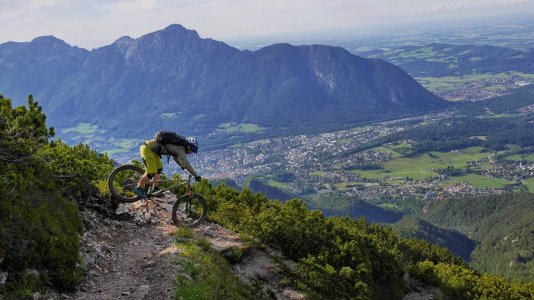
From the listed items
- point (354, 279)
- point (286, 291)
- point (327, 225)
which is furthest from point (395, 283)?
point (286, 291)

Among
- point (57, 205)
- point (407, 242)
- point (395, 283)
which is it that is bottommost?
point (407, 242)

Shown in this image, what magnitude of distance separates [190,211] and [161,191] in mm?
3965

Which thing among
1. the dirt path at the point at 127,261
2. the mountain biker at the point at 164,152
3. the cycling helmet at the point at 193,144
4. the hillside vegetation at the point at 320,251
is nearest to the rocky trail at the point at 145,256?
the dirt path at the point at 127,261

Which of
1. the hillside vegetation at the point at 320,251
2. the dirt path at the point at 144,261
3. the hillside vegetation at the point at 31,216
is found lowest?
the hillside vegetation at the point at 320,251

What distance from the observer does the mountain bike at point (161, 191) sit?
A: 22.0 meters

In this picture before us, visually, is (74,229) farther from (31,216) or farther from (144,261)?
(144,261)

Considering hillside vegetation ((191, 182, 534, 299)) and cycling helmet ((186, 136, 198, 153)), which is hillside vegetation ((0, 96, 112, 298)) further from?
hillside vegetation ((191, 182, 534, 299))

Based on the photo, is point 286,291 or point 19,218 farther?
point 286,291

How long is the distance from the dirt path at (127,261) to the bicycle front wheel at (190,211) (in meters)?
1.02

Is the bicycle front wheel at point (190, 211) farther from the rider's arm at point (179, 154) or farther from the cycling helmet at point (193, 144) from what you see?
the cycling helmet at point (193, 144)

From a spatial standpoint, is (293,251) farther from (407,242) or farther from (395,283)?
(407,242)

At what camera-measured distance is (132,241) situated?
21094 mm

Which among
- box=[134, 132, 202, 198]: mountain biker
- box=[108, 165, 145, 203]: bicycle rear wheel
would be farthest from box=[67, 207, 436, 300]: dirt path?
box=[134, 132, 202, 198]: mountain biker

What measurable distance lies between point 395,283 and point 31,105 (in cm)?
3577
